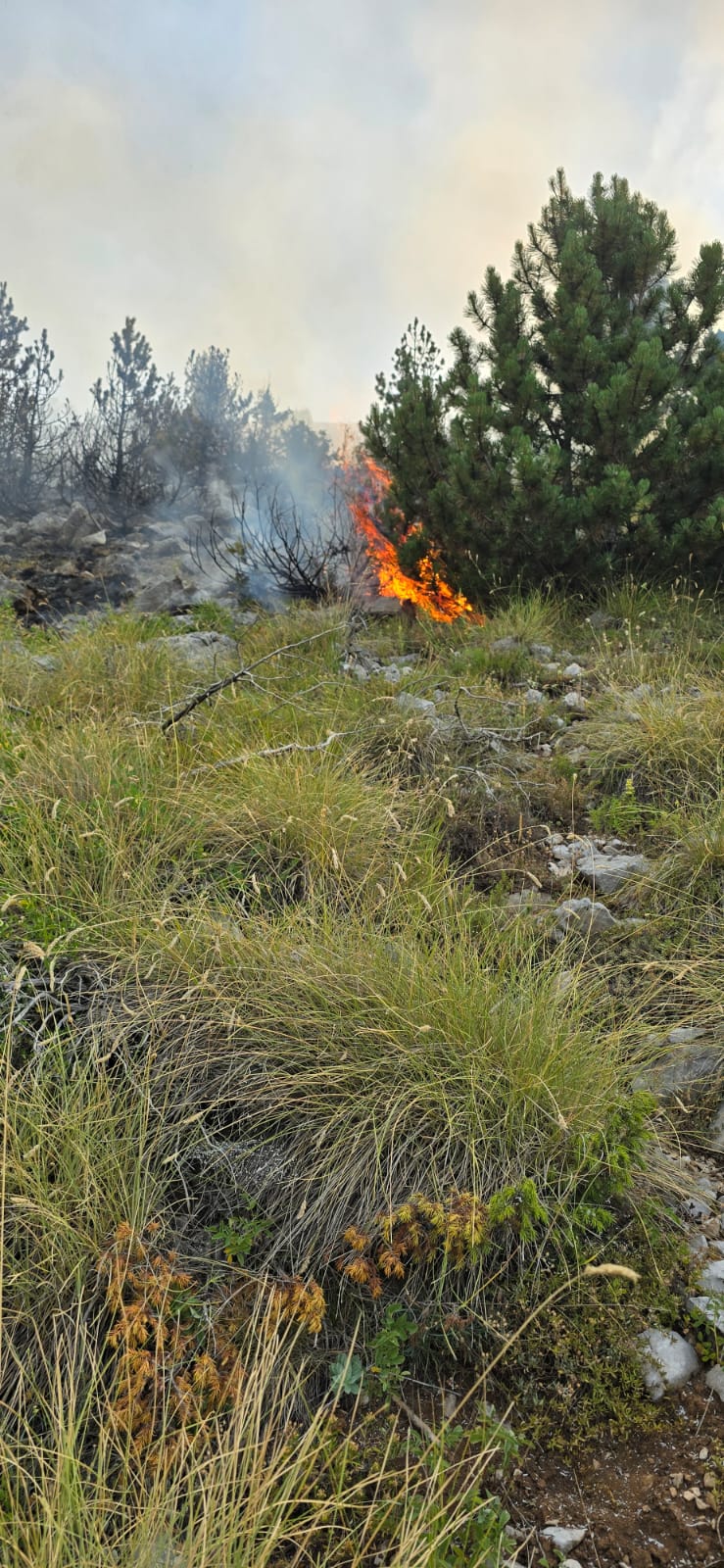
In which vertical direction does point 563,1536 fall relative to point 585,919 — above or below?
below

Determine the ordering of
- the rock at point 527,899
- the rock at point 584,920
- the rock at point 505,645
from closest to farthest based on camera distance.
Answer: the rock at point 584,920
the rock at point 527,899
the rock at point 505,645

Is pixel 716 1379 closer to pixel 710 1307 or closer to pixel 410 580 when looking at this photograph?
pixel 710 1307

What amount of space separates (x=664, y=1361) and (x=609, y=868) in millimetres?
1780

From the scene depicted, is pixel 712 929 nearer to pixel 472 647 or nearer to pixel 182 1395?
pixel 182 1395

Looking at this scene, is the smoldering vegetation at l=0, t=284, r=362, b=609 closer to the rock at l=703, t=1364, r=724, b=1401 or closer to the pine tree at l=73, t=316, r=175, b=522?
the pine tree at l=73, t=316, r=175, b=522

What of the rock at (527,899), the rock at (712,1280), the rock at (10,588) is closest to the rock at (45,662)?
the rock at (527,899)

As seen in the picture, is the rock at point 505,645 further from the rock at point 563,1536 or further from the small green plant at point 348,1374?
the rock at point 563,1536

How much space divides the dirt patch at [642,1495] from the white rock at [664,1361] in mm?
31

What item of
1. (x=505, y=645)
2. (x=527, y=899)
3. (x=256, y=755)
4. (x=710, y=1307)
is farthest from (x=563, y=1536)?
(x=505, y=645)

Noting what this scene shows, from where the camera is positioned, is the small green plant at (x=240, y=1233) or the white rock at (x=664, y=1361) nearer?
the white rock at (x=664, y=1361)

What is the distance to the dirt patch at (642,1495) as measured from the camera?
4.79ft

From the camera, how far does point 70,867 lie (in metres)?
2.90

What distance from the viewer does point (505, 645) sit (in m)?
6.20

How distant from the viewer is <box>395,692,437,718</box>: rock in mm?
4534
